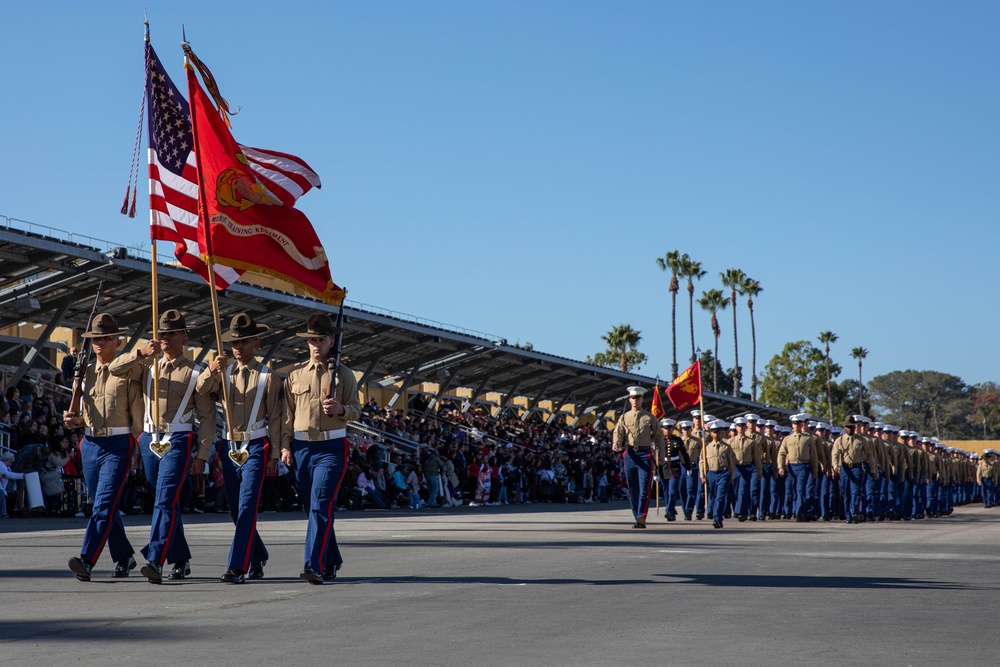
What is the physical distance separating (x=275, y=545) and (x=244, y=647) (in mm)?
8048

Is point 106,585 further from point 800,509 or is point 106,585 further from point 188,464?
point 800,509

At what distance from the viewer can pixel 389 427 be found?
1411 inches

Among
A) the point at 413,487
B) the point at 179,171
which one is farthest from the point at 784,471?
the point at 179,171

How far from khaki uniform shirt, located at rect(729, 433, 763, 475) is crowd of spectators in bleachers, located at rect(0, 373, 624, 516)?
28.8 feet

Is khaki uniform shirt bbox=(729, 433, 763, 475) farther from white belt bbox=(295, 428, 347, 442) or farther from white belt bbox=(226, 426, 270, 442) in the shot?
white belt bbox=(226, 426, 270, 442)

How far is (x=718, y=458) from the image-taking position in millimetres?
24281

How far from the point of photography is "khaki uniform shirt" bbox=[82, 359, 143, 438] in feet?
32.8

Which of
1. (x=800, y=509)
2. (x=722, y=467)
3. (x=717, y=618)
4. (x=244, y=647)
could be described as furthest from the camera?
(x=800, y=509)

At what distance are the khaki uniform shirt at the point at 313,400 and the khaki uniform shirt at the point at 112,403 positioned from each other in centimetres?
119

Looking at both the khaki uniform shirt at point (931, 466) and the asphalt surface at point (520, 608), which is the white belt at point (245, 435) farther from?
the khaki uniform shirt at point (931, 466)

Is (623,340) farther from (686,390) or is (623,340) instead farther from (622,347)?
(686,390)

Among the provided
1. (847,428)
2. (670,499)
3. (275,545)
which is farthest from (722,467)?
(275,545)

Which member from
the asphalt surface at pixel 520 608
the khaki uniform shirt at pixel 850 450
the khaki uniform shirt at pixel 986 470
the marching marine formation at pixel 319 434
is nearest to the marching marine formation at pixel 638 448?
the asphalt surface at pixel 520 608

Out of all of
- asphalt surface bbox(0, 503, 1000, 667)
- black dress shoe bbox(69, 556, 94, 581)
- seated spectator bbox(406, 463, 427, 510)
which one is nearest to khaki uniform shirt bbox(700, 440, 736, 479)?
asphalt surface bbox(0, 503, 1000, 667)
